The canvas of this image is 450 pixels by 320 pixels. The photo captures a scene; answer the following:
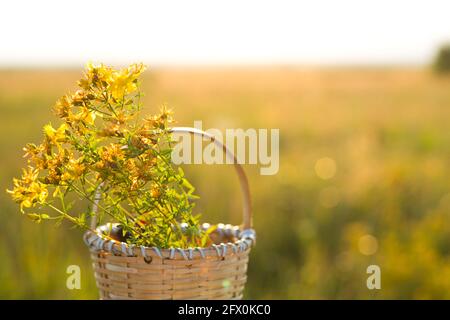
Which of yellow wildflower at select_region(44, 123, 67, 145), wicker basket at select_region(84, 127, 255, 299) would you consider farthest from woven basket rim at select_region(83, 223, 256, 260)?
yellow wildflower at select_region(44, 123, 67, 145)

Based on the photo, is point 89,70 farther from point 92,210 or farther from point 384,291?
point 384,291

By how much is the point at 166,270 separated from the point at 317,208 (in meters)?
2.98

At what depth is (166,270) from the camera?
1.36 m

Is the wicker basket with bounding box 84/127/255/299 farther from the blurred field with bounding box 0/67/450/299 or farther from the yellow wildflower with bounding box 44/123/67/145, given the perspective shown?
the blurred field with bounding box 0/67/450/299

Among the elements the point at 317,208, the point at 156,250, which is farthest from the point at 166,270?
the point at 317,208

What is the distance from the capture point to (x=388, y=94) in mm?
9852

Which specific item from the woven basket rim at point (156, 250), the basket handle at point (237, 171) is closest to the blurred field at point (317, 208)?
the basket handle at point (237, 171)

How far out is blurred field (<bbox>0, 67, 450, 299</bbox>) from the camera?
332 cm

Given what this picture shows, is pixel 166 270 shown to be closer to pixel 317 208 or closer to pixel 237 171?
pixel 237 171

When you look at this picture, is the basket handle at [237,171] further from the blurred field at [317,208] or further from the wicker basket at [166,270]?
the blurred field at [317,208]

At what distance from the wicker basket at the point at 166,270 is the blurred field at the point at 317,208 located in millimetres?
604

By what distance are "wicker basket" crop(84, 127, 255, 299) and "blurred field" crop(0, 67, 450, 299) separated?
60 centimetres

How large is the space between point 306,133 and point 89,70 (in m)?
5.27

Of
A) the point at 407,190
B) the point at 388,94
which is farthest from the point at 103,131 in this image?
the point at 388,94
